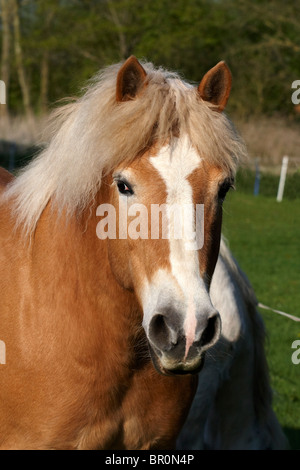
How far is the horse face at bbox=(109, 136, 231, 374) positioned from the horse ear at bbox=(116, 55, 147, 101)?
286 mm

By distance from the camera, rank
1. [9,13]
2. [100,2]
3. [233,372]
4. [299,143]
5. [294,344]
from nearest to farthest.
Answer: [233,372]
[294,344]
[299,143]
[9,13]
[100,2]

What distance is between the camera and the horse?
7.30 ft

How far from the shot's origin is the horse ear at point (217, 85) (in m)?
2.52

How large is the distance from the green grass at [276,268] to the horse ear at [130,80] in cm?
76

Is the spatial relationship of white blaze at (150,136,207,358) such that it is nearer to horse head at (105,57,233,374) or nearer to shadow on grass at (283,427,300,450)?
horse head at (105,57,233,374)

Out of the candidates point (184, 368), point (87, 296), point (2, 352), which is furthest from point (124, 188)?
point (2, 352)

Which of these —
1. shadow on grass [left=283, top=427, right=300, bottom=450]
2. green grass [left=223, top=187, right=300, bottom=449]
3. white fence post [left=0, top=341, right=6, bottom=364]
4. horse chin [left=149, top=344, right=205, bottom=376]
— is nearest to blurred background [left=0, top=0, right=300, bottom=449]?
green grass [left=223, top=187, right=300, bottom=449]

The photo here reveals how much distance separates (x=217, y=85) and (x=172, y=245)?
77cm

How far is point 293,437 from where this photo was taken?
461cm

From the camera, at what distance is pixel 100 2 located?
1390 inches

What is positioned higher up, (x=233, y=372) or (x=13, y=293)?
(x=13, y=293)
